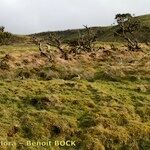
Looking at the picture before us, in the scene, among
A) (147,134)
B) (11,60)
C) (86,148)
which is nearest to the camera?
(86,148)

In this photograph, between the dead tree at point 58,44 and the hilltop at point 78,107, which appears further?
the dead tree at point 58,44

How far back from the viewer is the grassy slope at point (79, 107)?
2461cm

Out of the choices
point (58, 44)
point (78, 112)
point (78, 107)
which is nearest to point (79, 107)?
point (78, 107)

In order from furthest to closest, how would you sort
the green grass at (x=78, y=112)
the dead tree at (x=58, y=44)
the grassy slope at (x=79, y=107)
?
the dead tree at (x=58, y=44) < the green grass at (x=78, y=112) < the grassy slope at (x=79, y=107)

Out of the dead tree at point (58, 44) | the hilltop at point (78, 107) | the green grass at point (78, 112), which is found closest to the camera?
the hilltop at point (78, 107)

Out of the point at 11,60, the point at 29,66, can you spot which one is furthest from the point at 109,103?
the point at 11,60

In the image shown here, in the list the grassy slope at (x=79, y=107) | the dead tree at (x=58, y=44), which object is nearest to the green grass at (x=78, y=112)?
the grassy slope at (x=79, y=107)

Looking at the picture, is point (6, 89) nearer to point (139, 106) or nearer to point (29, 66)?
point (139, 106)

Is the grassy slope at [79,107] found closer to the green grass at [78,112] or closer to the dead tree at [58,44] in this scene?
the green grass at [78,112]

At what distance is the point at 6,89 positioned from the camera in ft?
100

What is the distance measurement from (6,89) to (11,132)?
6.73m

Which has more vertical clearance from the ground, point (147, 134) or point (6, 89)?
point (6, 89)

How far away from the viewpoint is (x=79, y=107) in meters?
28.3

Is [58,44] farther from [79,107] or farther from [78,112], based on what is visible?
[78,112]
